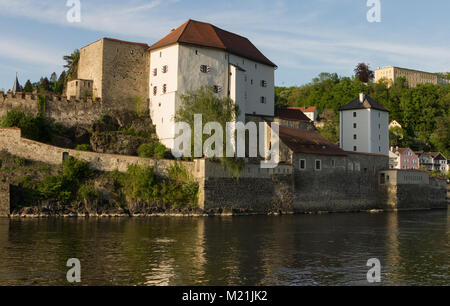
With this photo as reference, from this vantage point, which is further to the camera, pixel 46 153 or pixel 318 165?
pixel 318 165

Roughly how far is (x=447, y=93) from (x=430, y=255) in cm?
9140

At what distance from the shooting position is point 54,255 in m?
21.3

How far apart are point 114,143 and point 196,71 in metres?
10.0

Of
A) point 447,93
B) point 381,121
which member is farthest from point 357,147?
point 447,93

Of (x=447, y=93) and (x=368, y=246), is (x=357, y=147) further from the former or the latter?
(x=447, y=93)

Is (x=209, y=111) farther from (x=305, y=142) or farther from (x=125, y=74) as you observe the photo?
(x=125, y=74)

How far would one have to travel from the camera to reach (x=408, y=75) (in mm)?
140875

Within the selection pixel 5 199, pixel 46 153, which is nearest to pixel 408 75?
pixel 46 153

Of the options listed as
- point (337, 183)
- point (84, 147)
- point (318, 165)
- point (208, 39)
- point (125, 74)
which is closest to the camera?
point (84, 147)

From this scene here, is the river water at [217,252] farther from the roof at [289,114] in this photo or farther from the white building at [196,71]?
the roof at [289,114]

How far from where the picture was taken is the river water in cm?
1809

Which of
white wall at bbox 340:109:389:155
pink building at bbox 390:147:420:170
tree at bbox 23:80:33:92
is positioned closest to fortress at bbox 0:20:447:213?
white wall at bbox 340:109:389:155

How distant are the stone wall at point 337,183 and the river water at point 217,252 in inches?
376

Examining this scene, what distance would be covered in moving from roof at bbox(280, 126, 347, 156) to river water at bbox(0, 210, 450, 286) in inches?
446
